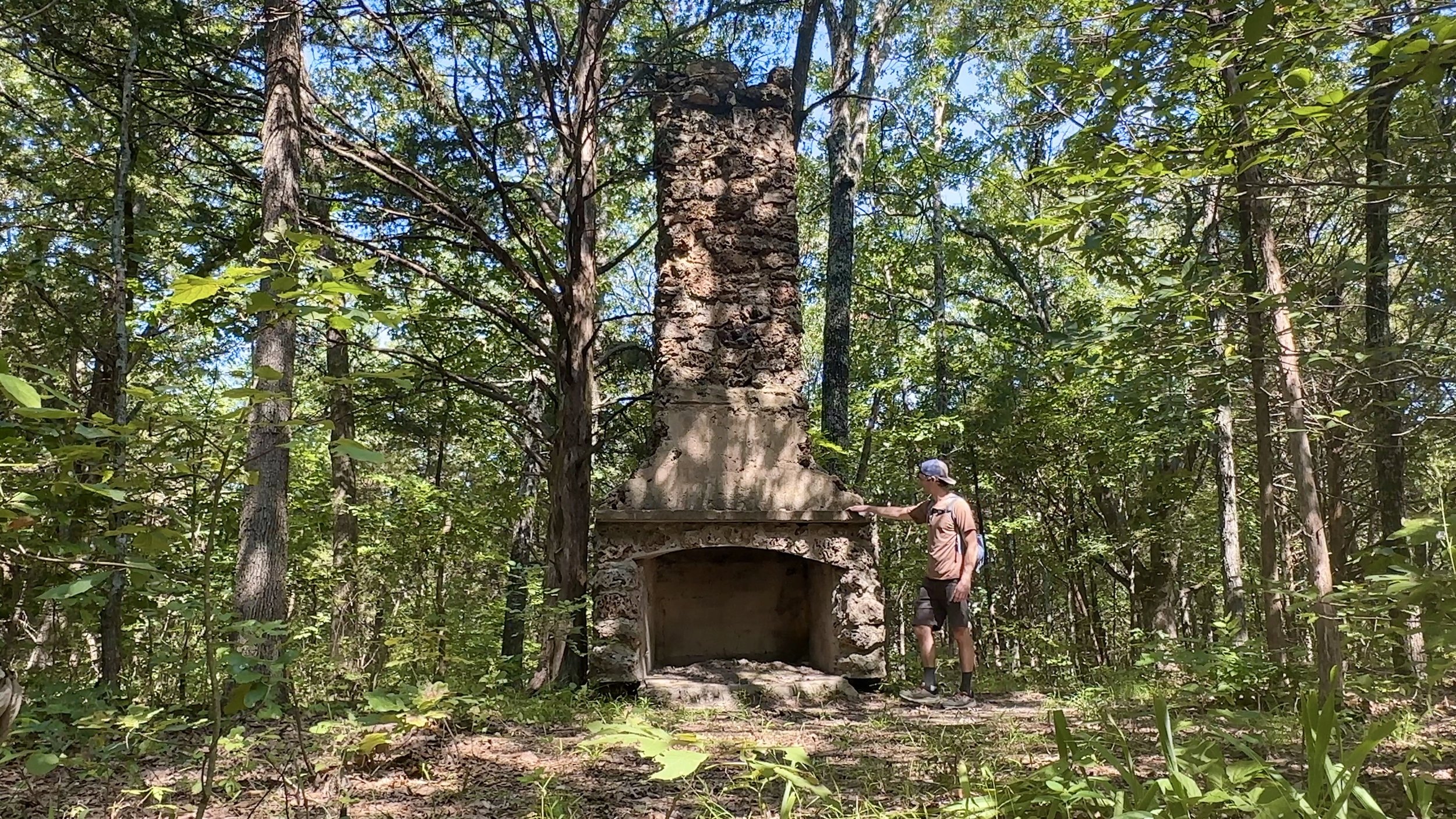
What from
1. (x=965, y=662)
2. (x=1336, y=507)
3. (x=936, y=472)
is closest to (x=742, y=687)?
(x=965, y=662)

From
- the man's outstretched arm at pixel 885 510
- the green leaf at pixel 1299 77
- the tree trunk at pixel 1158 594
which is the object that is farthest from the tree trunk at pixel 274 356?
the tree trunk at pixel 1158 594

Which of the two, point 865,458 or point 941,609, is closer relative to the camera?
point 941,609

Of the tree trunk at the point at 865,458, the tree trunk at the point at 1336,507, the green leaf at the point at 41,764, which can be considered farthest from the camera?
the tree trunk at the point at 865,458

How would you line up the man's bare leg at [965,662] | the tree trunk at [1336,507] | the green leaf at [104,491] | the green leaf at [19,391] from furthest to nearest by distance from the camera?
1. the tree trunk at [1336,507]
2. the man's bare leg at [965,662]
3. the green leaf at [104,491]
4. the green leaf at [19,391]

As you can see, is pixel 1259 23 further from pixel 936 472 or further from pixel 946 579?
pixel 946 579

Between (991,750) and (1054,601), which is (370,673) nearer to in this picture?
(991,750)

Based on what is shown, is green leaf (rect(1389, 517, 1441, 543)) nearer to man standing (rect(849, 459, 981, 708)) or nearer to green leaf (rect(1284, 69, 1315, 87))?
green leaf (rect(1284, 69, 1315, 87))

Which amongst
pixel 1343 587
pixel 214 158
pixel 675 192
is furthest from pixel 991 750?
pixel 214 158

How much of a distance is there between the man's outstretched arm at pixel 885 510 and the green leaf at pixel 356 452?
4243 millimetres

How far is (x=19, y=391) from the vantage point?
132 centimetres

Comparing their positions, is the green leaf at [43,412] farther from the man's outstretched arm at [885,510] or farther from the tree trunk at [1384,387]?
the tree trunk at [1384,387]

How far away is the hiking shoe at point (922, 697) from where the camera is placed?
5.30m

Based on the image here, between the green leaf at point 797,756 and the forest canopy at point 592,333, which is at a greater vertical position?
the forest canopy at point 592,333

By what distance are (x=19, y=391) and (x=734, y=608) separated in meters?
5.59
